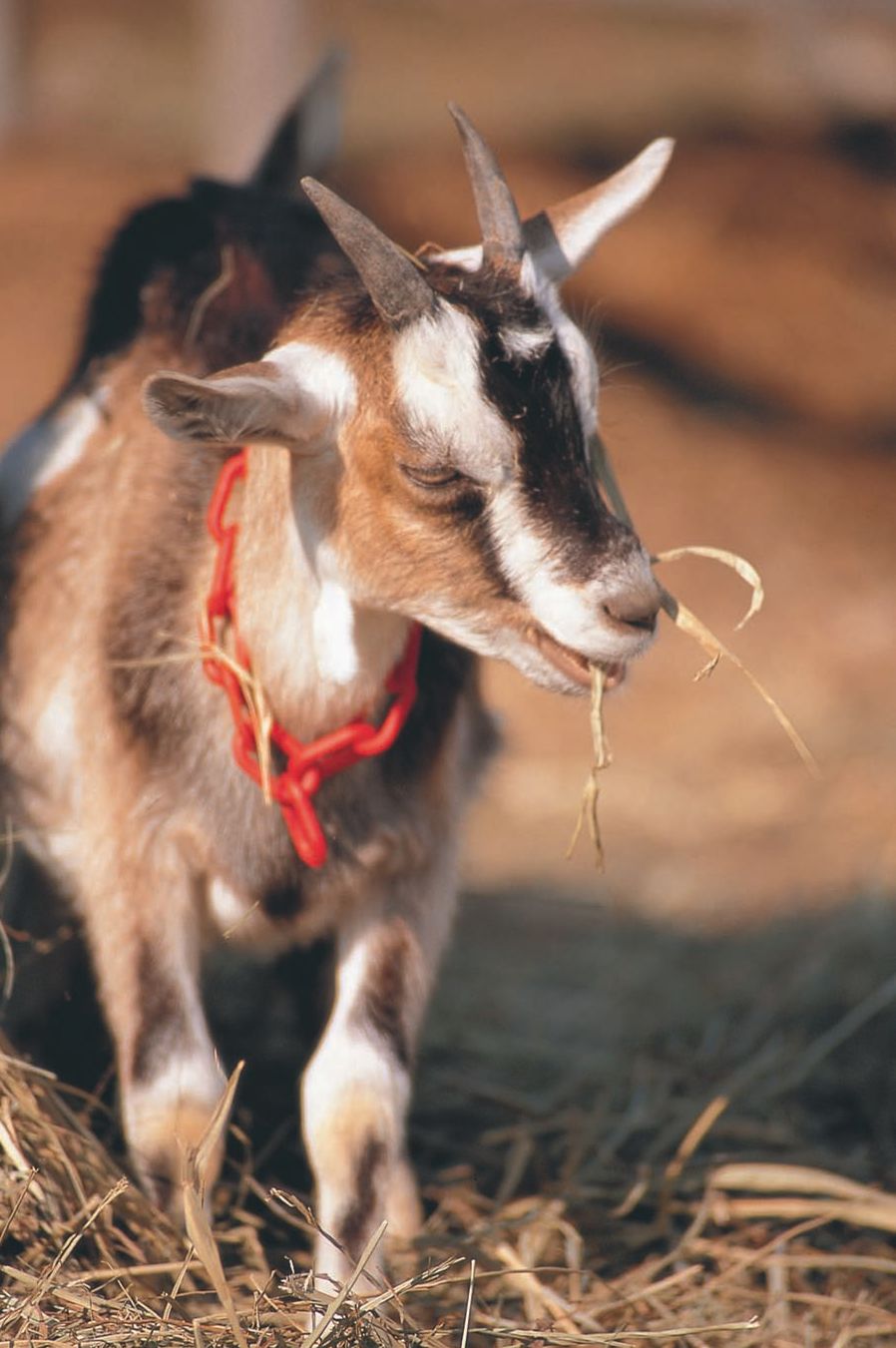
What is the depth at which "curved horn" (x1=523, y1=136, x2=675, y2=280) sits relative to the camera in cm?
310

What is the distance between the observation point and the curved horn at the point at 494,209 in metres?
2.80

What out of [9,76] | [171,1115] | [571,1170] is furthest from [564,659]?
[9,76]

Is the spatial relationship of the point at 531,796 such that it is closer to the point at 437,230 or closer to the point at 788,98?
the point at 437,230

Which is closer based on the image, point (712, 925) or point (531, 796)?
point (712, 925)

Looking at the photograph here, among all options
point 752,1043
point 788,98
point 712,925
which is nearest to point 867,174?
point 788,98

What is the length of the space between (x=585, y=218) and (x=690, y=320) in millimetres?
6235

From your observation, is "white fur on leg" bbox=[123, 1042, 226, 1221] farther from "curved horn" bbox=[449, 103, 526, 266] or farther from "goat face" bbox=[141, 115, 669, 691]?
"curved horn" bbox=[449, 103, 526, 266]

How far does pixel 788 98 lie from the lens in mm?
10680

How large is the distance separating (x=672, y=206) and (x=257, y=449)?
7.28 m

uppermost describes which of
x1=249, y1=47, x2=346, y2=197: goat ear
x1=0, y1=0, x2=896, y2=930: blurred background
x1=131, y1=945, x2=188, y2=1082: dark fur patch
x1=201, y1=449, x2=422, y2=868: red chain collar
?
x1=249, y1=47, x2=346, y2=197: goat ear

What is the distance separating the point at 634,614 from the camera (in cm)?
274

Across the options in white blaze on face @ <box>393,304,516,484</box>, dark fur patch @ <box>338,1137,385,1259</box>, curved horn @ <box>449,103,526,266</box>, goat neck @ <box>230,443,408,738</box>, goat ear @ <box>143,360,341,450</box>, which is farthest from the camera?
dark fur patch @ <box>338,1137,385,1259</box>

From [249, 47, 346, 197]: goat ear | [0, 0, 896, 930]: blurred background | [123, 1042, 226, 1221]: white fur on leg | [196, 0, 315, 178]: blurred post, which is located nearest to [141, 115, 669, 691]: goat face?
[123, 1042, 226, 1221]: white fur on leg

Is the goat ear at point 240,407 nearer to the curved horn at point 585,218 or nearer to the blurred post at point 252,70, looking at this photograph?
the curved horn at point 585,218
